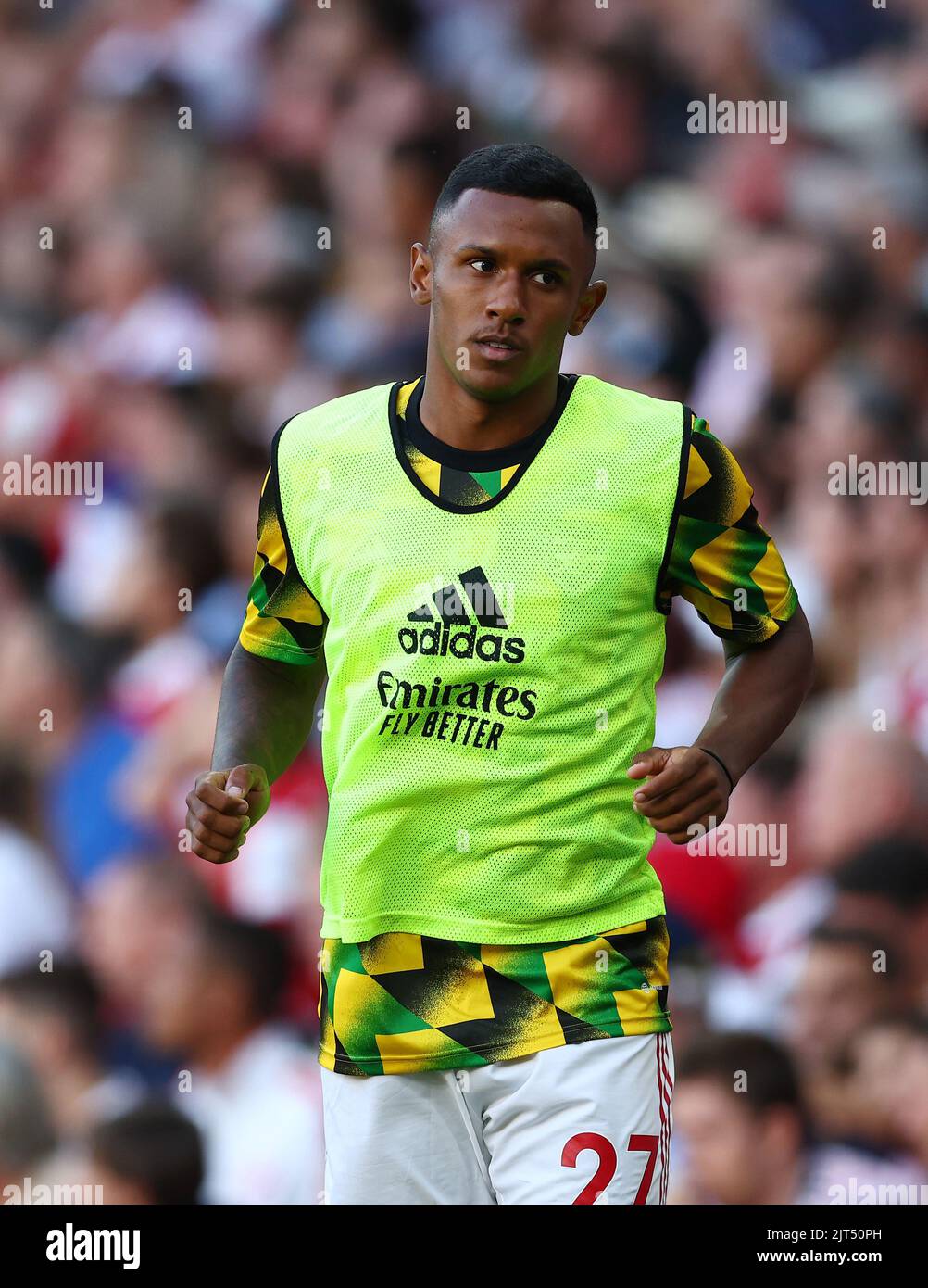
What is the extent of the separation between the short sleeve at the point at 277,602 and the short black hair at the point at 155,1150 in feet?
4.62

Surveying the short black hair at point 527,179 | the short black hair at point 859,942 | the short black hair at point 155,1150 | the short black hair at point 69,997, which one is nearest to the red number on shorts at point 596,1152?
the short black hair at point 527,179

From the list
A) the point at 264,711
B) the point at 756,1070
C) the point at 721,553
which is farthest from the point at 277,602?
the point at 756,1070

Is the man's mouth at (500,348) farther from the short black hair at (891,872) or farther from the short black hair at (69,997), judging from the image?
the short black hair at (69,997)

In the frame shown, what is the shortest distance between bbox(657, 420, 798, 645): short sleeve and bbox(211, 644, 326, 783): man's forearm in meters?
0.47

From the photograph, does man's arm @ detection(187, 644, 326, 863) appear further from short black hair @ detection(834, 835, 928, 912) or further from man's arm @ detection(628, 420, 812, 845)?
short black hair @ detection(834, 835, 928, 912)

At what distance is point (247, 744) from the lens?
5.94 ft

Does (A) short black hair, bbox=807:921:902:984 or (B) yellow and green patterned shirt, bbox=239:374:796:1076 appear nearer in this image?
(B) yellow and green patterned shirt, bbox=239:374:796:1076

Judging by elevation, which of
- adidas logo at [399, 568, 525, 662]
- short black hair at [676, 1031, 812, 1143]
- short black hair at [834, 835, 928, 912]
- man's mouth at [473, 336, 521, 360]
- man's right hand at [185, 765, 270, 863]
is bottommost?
short black hair at [676, 1031, 812, 1143]

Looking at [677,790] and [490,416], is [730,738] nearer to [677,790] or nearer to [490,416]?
[677,790]

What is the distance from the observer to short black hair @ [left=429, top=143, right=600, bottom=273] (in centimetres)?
170

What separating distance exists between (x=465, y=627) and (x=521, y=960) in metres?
0.34

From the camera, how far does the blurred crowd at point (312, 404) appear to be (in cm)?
292

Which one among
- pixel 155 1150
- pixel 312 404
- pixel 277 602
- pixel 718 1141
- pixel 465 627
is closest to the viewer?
pixel 465 627

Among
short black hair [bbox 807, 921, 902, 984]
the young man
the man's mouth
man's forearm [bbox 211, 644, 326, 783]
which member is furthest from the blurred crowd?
the man's mouth
